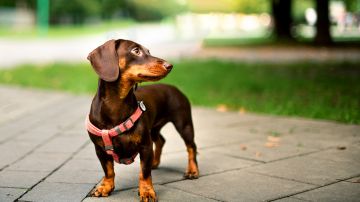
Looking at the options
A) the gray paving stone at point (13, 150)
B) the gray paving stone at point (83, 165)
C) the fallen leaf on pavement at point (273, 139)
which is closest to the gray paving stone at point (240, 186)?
the gray paving stone at point (83, 165)

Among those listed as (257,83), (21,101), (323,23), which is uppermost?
(21,101)

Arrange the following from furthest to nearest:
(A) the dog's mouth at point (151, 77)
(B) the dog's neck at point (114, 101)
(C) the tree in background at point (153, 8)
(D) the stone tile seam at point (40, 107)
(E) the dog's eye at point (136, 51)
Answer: (C) the tree in background at point (153, 8), (D) the stone tile seam at point (40, 107), (B) the dog's neck at point (114, 101), (E) the dog's eye at point (136, 51), (A) the dog's mouth at point (151, 77)

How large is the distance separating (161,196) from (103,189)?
1.48 ft

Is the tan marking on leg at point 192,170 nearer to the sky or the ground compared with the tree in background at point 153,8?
nearer to the sky

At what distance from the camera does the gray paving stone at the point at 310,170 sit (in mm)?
5281

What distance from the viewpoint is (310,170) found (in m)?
5.57

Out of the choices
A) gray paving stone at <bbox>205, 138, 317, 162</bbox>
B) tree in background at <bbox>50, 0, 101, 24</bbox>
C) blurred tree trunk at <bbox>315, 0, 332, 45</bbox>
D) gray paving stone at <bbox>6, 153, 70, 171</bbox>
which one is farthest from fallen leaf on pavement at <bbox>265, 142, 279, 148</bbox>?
tree in background at <bbox>50, 0, 101, 24</bbox>

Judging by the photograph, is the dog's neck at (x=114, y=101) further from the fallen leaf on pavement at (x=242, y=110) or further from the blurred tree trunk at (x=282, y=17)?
the blurred tree trunk at (x=282, y=17)

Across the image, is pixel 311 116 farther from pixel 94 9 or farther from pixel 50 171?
pixel 94 9

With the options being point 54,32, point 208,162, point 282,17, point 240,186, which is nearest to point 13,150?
point 208,162

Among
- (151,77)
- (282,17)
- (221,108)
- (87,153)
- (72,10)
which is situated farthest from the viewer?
(72,10)

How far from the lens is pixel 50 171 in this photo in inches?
221

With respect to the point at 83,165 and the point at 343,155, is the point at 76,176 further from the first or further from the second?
the point at 343,155

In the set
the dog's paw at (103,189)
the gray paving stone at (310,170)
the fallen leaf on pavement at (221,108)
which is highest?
the dog's paw at (103,189)
